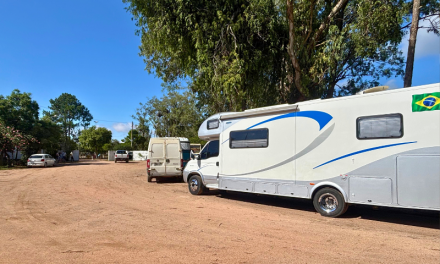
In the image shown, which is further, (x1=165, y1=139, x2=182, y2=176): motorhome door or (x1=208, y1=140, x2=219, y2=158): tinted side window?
(x1=165, y1=139, x2=182, y2=176): motorhome door

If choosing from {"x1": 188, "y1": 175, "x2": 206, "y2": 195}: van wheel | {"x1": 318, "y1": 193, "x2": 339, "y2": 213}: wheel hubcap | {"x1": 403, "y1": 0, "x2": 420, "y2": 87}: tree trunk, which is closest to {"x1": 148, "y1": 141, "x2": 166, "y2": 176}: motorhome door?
{"x1": 188, "y1": 175, "x2": 206, "y2": 195}: van wheel

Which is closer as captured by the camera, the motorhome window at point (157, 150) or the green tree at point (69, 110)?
the motorhome window at point (157, 150)

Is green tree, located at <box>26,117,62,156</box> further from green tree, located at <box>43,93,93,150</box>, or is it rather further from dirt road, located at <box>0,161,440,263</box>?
green tree, located at <box>43,93,93,150</box>

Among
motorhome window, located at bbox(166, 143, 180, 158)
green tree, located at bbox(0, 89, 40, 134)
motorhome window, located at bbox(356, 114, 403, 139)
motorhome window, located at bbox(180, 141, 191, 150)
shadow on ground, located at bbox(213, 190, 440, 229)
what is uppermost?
green tree, located at bbox(0, 89, 40, 134)

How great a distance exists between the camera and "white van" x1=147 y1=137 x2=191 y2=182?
14617 millimetres

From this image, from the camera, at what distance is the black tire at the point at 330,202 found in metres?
7.18

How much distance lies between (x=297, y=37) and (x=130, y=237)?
10287mm

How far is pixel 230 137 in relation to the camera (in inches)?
385

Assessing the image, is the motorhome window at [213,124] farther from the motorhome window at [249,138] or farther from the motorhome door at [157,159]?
the motorhome door at [157,159]

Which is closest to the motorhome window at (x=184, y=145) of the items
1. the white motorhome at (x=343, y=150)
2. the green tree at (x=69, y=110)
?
the white motorhome at (x=343, y=150)

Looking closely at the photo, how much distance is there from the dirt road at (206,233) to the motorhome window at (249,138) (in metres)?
1.94

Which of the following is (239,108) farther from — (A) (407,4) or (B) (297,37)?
(A) (407,4)

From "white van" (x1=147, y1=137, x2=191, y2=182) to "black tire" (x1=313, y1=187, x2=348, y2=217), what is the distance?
862 centimetres

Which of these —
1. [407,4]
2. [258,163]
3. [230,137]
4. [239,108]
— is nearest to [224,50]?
[239,108]
